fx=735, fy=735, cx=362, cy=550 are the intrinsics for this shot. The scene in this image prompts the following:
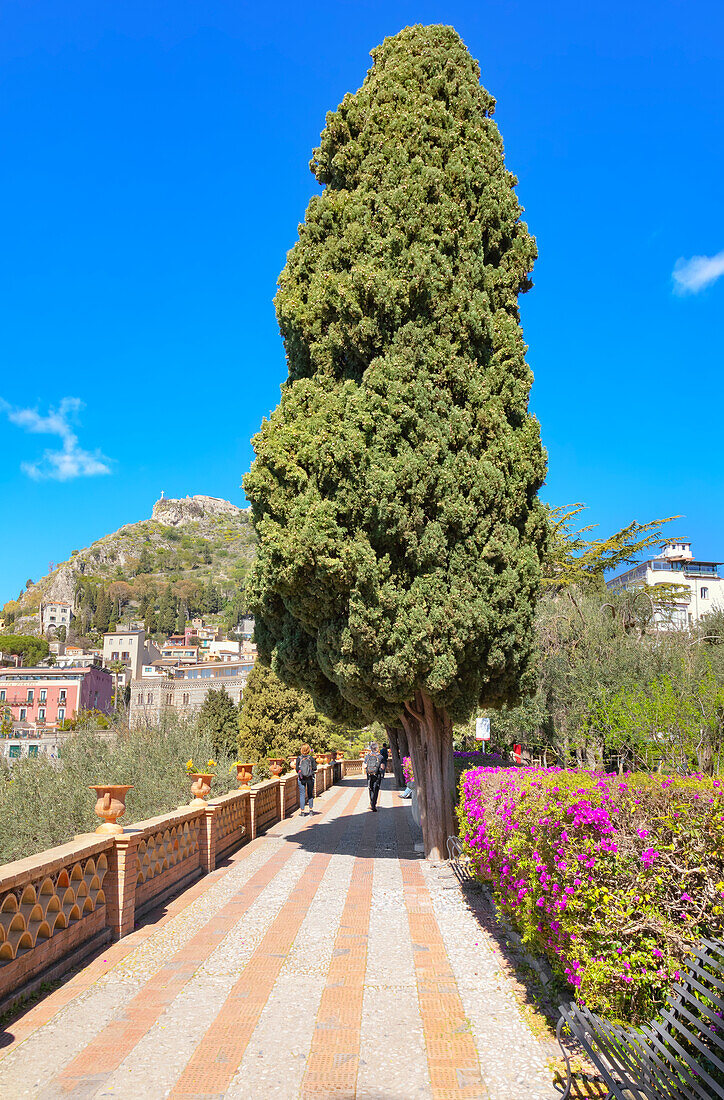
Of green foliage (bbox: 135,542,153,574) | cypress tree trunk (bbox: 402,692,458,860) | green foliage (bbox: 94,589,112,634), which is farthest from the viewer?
green foliage (bbox: 135,542,153,574)

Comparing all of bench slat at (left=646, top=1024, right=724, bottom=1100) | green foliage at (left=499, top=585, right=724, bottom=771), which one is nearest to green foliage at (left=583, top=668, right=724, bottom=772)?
green foliage at (left=499, top=585, right=724, bottom=771)

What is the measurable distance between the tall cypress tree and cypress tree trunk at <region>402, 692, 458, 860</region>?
28 mm

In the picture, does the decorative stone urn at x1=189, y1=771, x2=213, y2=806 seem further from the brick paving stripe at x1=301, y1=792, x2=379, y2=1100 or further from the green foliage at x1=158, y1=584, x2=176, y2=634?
the green foliage at x1=158, y1=584, x2=176, y2=634

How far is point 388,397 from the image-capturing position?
32.5ft

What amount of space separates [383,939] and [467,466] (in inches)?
232

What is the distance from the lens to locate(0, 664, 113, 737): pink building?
74.3m

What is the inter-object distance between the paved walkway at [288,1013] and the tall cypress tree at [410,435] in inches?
123

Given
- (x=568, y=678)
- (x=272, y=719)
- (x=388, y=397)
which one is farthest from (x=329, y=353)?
(x=272, y=719)

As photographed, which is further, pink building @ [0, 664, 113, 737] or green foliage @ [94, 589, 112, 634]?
green foliage @ [94, 589, 112, 634]

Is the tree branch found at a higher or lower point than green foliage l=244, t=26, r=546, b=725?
lower

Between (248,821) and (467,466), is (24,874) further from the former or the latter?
(248,821)

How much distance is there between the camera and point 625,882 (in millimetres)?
3857

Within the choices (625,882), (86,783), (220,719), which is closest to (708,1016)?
(625,882)

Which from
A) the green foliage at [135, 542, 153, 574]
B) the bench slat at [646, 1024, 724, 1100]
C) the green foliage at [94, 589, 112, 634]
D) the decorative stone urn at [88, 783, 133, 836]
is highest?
the green foliage at [135, 542, 153, 574]
